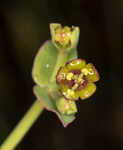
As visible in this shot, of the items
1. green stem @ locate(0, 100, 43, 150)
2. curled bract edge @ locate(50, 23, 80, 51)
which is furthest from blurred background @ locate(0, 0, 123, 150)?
curled bract edge @ locate(50, 23, 80, 51)

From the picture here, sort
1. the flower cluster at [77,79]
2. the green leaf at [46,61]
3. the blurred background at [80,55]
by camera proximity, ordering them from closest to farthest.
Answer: the flower cluster at [77,79] < the green leaf at [46,61] < the blurred background at [80,55]

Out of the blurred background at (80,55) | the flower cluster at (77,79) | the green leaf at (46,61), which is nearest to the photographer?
the flower cluster at (77,79)

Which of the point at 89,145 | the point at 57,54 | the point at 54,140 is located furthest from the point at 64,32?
the point at 89,145

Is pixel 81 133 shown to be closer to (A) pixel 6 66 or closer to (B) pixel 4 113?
(B) pixel 4 113

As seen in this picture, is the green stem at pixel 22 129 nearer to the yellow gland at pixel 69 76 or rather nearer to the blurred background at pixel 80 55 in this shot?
the yellow gland at pixel 69 76

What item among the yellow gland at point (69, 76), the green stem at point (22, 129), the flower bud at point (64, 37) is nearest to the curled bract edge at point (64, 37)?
the flower bud at point (64, 37)

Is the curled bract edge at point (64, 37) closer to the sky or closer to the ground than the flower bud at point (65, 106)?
closer to the sky
